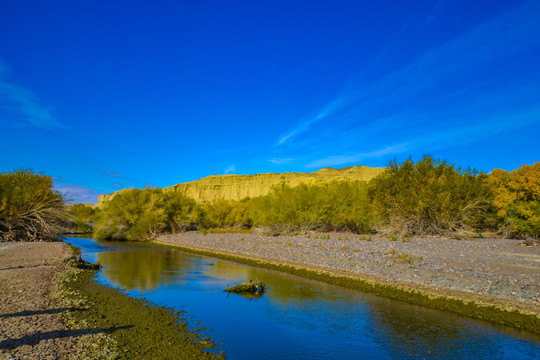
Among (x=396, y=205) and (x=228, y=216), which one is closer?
(x=396, y=205)

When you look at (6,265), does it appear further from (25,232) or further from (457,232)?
(457,232)

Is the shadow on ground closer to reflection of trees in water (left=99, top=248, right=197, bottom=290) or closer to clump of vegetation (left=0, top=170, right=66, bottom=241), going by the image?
reflection of trees in water (left=99, top=248, right=197, bottom=290)

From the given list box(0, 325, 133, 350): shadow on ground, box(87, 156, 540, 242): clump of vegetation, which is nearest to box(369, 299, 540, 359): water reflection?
box(0, 325, 133, 350): shadow on ground

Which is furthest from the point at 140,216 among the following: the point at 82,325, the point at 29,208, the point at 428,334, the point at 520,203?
the point at 428,334

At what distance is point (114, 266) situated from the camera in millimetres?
19359

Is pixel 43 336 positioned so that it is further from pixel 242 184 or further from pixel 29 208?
pixel 242 184

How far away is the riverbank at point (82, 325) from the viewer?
6364 millimetres

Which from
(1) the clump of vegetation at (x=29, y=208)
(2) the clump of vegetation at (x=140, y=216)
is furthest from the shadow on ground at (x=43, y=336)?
(2) the clump of vegetation at (x=140, y=216)

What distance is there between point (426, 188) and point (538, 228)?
289 inches

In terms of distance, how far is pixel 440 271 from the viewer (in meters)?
13.6

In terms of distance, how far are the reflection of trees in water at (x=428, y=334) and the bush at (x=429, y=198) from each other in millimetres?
17314

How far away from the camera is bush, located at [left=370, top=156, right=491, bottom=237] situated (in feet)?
84.5

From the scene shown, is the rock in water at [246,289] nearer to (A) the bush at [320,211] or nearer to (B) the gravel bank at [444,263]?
(B) the gravel bank at [444,263]

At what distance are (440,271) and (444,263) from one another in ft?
5.45
